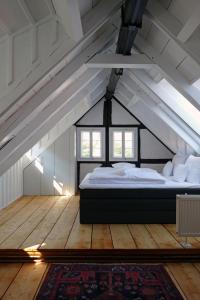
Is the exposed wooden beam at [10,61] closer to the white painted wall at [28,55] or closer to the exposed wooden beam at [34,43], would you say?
the white painted wall at [28,55]

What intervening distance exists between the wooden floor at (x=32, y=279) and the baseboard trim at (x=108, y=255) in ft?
0.34

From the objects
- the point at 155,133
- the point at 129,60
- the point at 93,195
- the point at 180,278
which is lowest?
the point at 180,278

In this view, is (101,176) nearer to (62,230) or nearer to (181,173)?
(62,230)

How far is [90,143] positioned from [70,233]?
432cm

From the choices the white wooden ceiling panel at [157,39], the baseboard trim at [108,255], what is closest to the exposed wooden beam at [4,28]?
the white wooden ceiling panel at [157,39]

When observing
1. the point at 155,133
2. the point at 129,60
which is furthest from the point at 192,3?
the point at 155,133

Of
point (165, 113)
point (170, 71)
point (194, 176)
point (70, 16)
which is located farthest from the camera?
point (165, 113)

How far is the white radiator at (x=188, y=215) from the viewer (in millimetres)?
3990

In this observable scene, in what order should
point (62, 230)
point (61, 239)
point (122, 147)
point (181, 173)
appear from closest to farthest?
1. point (61, 239)
2. point (62, 230)
3. point (181, 173)
4. point (122, 147)

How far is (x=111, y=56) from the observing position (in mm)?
3943

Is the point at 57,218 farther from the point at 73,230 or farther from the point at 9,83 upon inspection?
the point at 9,83

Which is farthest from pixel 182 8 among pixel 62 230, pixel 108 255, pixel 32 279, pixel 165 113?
pixel 165 113

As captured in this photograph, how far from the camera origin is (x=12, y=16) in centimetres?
243

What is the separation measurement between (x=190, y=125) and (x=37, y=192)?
4.16m
